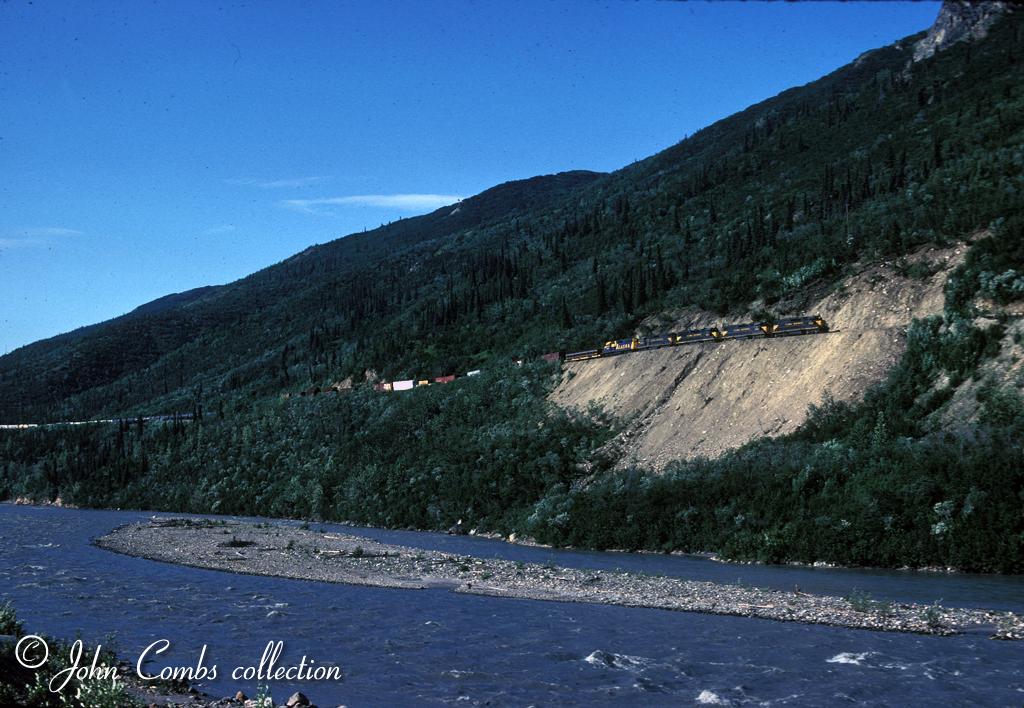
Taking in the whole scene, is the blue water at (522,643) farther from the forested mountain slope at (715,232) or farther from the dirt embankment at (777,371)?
the forested mountain slope at (715,232)

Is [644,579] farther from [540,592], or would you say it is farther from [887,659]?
[887,659]

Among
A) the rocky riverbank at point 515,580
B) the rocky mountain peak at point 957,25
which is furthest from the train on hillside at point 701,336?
the rocky mountain peak at point 957,25

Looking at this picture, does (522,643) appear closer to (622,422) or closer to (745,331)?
(622,422)

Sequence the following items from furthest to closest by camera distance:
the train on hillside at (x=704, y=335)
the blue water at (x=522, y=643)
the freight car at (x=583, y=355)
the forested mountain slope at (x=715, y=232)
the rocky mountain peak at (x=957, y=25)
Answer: the rocky mountain peak at (x=957, y=25), the freight car at (x=583, y=355), the forested mountain slope at (x=715, y=232), the train on hillside at (x=704, y=335), the blue water at (x=522, y=643)

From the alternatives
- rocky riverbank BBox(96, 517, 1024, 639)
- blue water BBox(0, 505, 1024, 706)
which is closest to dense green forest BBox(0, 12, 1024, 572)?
blue water BBox(0, 505, 1024, 706)
